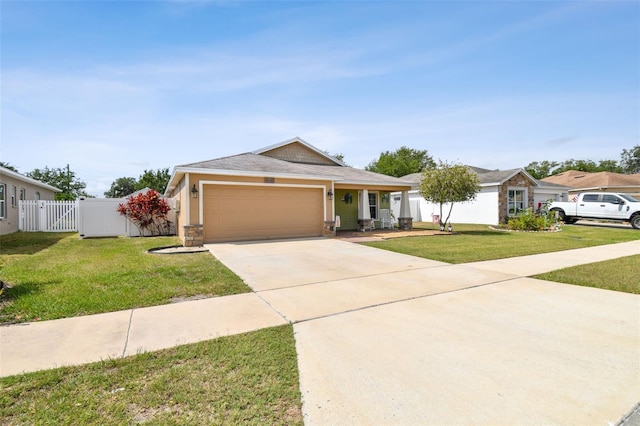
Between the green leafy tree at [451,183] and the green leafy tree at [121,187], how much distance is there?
208 feet

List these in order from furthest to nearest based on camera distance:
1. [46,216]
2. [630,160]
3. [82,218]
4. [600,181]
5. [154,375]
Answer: [630,160]
[600,181]
[46,216]
[82,218]
[154,375]

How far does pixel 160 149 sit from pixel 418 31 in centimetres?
1681

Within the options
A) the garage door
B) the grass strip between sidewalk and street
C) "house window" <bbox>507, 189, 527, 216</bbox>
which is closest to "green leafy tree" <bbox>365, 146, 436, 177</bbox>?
"house window" <bbox>507, 189, 527, 216</bbox>

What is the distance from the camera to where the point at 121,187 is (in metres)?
62.8

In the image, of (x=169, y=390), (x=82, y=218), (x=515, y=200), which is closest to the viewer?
(x=169, y=390)

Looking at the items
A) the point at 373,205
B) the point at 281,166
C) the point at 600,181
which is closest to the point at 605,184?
the point at 600,181

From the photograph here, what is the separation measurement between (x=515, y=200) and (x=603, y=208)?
4582 mm

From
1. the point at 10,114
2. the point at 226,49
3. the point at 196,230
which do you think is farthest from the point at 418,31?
the point at 10,114

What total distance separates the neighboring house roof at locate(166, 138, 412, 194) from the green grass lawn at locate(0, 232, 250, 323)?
3773 mm

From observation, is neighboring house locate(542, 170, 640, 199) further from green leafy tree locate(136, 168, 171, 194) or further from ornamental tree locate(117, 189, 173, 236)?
green leafy tree locate(136, 168, 171, 194)

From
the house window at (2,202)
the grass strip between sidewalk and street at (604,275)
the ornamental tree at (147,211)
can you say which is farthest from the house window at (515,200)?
the house window at (2,202)

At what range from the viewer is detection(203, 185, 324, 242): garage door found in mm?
11867

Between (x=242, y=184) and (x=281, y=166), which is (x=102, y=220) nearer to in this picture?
(x=242, y=184)

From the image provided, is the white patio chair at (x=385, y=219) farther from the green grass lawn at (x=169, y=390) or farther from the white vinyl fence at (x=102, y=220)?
the green grass lawn at (x=169, y=390)
